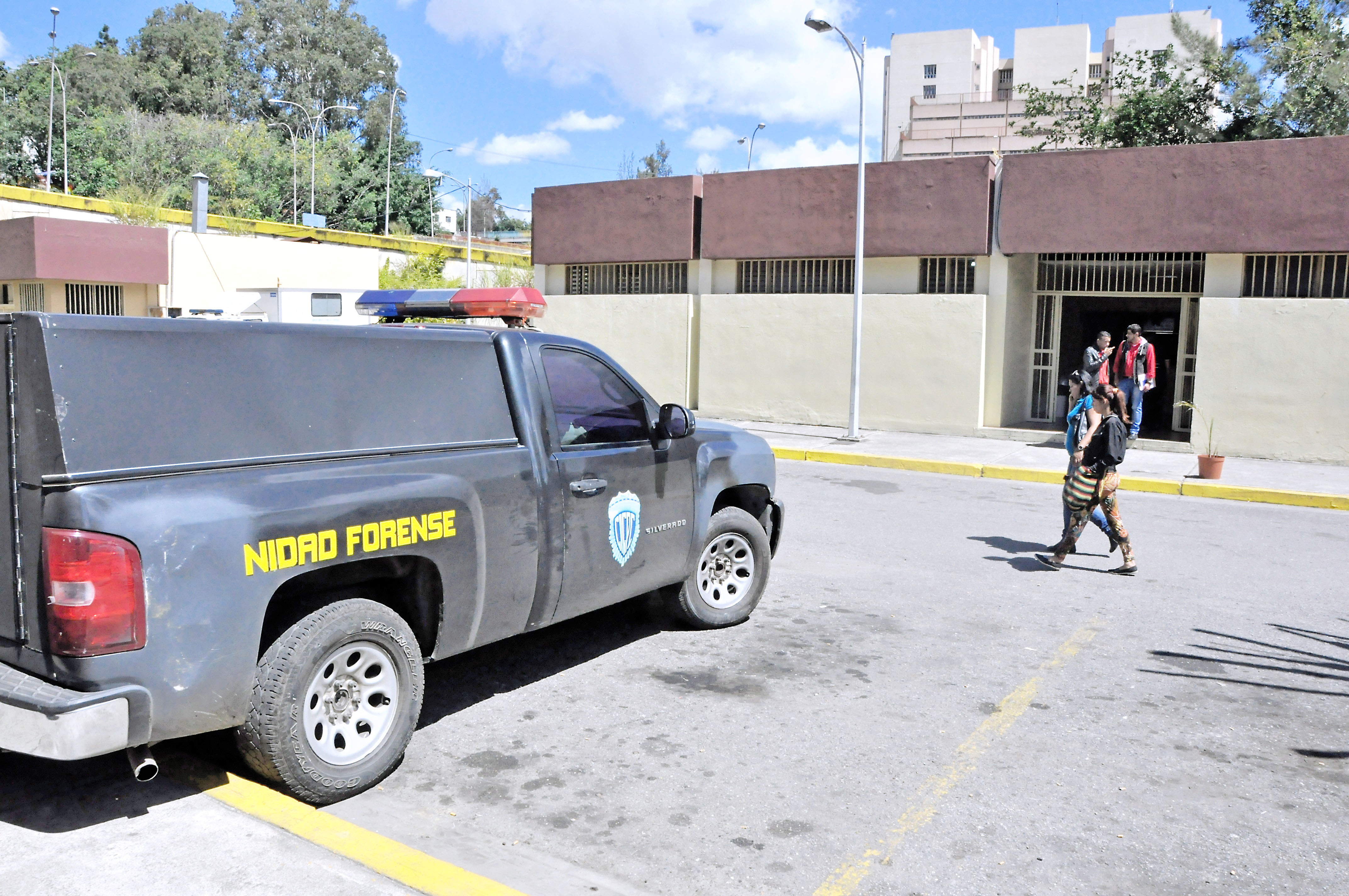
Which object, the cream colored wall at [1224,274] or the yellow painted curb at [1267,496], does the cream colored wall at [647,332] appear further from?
the yellow painted curb at [1267,496]

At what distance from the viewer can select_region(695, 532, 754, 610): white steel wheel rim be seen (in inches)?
259

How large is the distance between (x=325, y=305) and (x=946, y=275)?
11.9 m

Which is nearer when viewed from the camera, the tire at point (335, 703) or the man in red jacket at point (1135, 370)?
the tire at point (335, 703)

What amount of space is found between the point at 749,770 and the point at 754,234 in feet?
52.1

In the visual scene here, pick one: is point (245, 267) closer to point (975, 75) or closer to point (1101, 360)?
point (1101, 360)

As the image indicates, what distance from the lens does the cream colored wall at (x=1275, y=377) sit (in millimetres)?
15430

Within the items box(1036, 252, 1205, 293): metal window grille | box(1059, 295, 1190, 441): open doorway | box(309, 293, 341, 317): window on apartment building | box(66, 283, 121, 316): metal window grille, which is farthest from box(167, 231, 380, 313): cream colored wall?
box(1059, 295, 1190, 441): open doorway

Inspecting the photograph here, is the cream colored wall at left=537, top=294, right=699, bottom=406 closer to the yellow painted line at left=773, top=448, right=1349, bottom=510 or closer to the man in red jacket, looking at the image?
the yellow painted line at left=773, top=448, right=1349, bottom=510

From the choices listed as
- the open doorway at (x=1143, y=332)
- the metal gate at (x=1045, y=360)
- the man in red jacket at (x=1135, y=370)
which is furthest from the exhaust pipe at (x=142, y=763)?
the metal gate at (x=1045, y=360)

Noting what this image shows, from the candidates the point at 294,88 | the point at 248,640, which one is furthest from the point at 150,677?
the point at 294,88

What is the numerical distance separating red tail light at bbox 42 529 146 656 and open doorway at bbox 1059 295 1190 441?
17.0 meters

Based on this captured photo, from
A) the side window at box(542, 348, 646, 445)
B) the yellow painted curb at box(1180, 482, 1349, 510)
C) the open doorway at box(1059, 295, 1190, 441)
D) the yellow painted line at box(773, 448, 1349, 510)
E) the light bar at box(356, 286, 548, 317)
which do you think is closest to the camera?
the side window at box(542, 348, 646, 445)

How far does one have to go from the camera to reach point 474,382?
4.96 metres

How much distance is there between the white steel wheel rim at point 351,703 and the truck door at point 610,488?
106 centimetres
